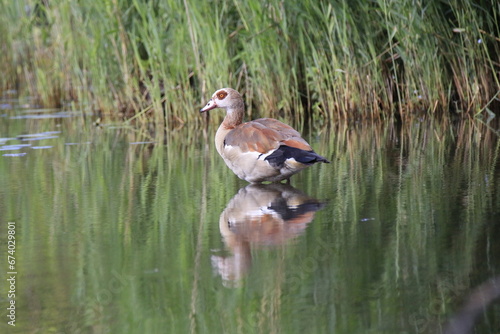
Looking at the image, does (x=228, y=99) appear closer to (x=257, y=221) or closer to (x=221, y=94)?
(x=221, y=94)

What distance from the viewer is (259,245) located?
4855mm

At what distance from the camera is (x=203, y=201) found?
252 inches

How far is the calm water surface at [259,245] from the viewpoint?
12.3 feet

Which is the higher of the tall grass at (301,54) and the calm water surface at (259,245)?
the tall grass at (301,54)

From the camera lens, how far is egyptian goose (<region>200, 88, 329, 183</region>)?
649cm

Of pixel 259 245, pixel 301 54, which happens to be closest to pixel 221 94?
pixel 259 245

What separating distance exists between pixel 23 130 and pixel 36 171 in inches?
157

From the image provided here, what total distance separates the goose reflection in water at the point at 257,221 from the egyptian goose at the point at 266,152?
15 cm

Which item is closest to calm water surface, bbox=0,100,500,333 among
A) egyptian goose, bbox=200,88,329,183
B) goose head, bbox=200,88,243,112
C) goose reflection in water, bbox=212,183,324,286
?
goose reflection in water, bbox=212,183,324,286

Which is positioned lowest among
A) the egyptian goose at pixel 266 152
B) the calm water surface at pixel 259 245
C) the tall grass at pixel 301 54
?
the calm water surface at pixel 259 245

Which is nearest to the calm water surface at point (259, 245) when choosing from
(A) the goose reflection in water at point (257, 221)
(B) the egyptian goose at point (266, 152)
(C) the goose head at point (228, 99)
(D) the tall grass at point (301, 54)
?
(A) the goose reflection in water at point (257, 221)

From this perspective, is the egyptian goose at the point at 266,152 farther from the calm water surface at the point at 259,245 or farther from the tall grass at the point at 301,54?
the tall grass at the point at 301,54

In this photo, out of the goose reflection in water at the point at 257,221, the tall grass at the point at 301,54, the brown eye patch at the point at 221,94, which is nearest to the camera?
the goose reflection in water at the point at 257,221

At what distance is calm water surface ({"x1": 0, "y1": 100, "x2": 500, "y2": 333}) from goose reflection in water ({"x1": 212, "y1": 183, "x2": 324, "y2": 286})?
0.6 inches
